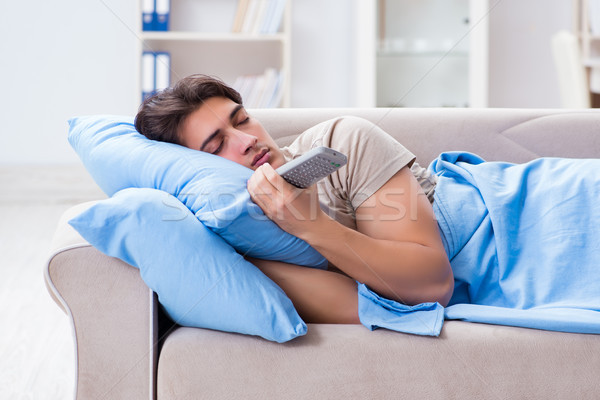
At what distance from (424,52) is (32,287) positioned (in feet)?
6.46

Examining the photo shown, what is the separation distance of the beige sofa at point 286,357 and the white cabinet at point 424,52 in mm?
2116

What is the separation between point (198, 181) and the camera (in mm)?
938

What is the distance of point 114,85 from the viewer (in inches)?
124

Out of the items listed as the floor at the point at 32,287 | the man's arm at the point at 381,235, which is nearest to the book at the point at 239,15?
the floor at the point at 32,287

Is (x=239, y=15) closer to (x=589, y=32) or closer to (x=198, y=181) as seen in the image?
(x=589, y=32)

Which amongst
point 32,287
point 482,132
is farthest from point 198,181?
point 32,287

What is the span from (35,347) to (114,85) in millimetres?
1814

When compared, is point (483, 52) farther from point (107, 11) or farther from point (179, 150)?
point (179, 150)

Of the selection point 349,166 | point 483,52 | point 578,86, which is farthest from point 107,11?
point 349,166

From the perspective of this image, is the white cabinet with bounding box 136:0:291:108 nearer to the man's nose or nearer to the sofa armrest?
the man's nose

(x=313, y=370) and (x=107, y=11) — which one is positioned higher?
(x=107, y=11)

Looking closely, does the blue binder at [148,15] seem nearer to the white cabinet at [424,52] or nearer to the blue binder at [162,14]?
the blue binder at [162,14]

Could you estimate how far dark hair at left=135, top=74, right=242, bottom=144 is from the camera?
107 cm

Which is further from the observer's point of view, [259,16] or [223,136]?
[259,16]
